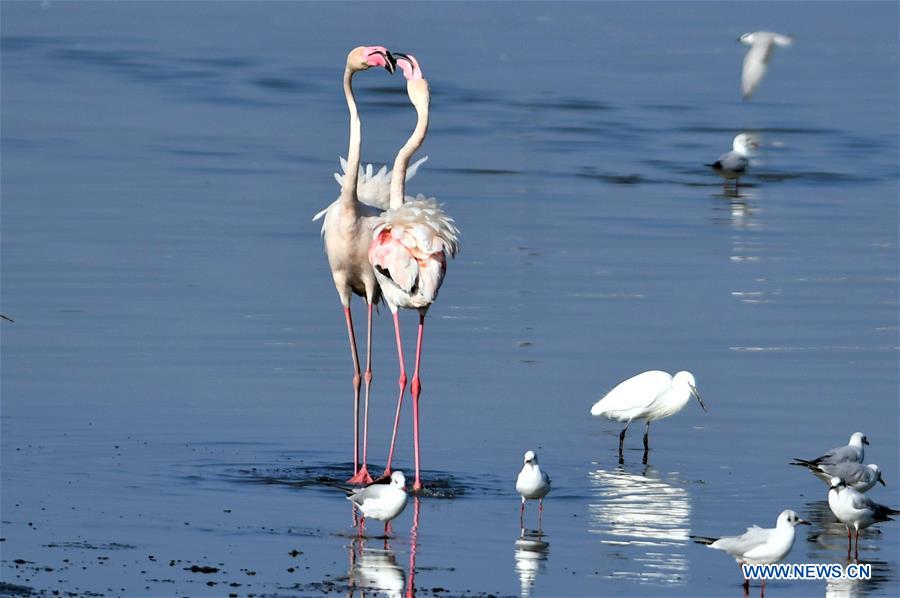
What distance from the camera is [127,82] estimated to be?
41719 millimetres

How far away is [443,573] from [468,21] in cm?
6274

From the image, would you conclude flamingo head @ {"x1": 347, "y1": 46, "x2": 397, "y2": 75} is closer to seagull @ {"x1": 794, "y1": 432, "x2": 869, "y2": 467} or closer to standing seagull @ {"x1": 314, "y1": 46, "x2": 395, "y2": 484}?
standing seagull @ {"x1": 314, "y1": 46, "x2": 395, "y2": 484}

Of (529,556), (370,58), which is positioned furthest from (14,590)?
(370,58)

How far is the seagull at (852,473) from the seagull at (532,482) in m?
1.71

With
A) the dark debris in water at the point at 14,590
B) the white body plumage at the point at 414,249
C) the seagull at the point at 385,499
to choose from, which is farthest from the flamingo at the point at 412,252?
the dark debris in water at the point at 14,590

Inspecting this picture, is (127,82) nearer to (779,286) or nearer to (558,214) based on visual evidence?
(558,214)

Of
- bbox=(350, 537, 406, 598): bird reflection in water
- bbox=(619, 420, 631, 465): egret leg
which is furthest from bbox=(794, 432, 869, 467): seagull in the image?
bbox=(350, 537, 406, 598): bird reflection in water

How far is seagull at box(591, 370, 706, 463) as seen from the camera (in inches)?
523

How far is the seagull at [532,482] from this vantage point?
10.7 metres

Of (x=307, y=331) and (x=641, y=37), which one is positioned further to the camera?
(x=641, y=37)

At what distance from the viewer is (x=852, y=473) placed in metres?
11.4

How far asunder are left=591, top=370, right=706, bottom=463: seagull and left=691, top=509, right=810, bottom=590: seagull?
3426mm

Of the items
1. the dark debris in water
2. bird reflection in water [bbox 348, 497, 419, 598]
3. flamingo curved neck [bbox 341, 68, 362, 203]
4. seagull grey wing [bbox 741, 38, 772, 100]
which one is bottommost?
bird reflection in water [bbox 348, 497, 419, 598]

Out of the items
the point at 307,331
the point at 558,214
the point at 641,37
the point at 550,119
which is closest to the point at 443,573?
the point at 307,331
